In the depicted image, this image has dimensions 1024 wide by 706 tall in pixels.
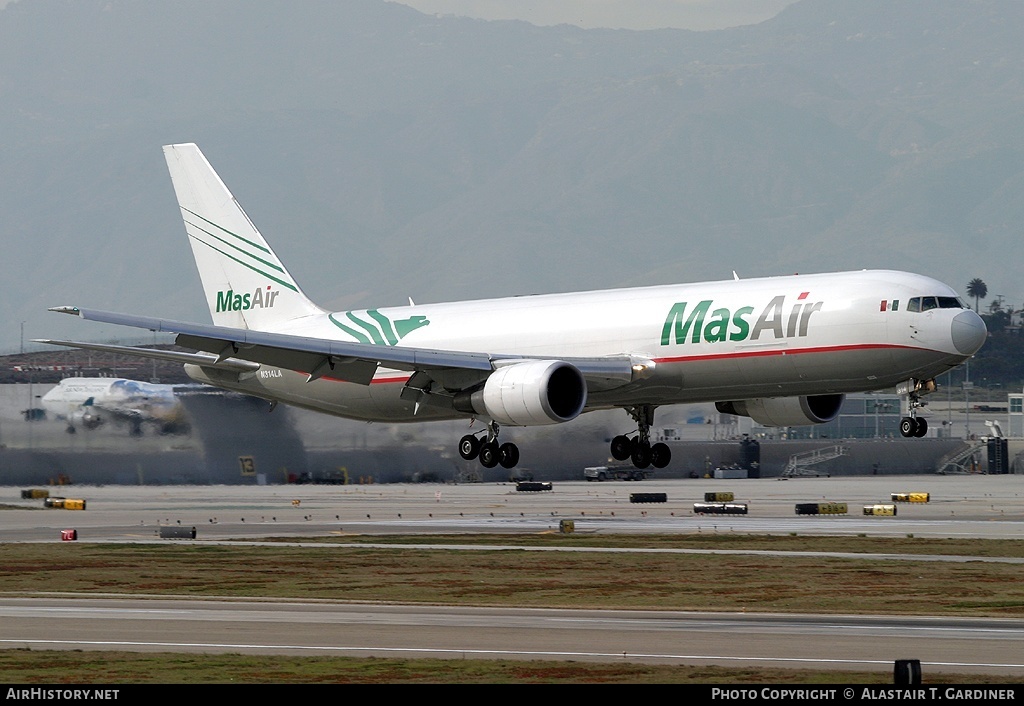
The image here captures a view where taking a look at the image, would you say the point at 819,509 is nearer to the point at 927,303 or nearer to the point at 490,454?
the point at 490,454

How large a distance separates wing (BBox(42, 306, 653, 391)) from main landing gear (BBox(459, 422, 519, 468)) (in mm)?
1997

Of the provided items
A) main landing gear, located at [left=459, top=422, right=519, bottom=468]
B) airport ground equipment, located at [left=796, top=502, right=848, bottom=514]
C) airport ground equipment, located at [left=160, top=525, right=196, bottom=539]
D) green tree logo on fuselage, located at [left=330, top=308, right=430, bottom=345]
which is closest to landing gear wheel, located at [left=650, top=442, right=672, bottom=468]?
main landing gear, located at [left=459, top=422, right=519, bottom=468]

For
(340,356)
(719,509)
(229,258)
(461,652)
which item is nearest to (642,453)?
(340,356)

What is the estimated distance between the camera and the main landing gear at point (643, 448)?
2152 inches

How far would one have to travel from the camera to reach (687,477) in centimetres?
13112

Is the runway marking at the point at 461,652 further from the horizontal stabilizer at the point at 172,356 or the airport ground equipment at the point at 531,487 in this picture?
the airport ground equipment at the point at 531,487

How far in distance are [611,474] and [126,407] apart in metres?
38.8

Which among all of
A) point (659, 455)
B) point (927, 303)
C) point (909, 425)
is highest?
point (927, 303)

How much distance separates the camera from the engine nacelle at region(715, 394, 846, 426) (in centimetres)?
5394

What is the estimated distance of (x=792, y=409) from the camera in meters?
54.1

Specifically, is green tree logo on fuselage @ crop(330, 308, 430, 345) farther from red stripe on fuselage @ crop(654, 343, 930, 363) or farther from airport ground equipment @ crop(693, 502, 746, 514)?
airport ground equipment @ crop(693, 502, 746, 514)

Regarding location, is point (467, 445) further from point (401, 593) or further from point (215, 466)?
point (215, 466)
